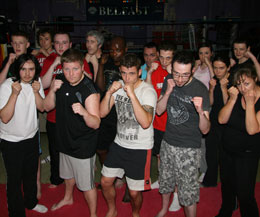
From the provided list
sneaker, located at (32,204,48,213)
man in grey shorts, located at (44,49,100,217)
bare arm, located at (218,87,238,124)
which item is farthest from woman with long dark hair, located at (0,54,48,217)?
bare arm, located at (218,87,238,124)

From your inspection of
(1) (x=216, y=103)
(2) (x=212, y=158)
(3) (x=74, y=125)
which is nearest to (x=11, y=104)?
(3) (x=74, y=125)

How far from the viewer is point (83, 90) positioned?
2.17 metres

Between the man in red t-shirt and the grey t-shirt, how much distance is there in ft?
3.38

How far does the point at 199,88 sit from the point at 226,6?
32.9ft

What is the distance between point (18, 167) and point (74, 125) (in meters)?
0.66

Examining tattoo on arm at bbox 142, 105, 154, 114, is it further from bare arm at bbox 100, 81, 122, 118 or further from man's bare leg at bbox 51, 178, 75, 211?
man's bare leg at bbox 51, 178, 75, 211

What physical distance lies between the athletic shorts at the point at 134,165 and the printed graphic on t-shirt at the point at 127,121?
0.13m

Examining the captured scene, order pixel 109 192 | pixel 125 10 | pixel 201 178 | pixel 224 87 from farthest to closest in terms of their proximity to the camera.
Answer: pixel 125 10 < pixel 201 178 < pixel 224 87 < pixel 109 192

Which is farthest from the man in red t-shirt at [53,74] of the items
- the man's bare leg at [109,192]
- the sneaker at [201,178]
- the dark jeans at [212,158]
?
the sneaker at [201,178]

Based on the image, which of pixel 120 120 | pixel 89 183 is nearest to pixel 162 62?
pixel 120 120

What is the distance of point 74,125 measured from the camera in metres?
2.21

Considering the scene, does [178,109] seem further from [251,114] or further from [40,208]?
[40,208]

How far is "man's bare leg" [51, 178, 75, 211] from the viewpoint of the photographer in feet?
8.92

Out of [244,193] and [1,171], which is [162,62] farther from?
[1,171]
